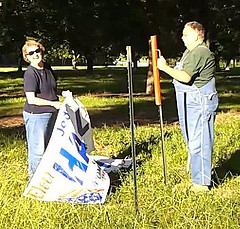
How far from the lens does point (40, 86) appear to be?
6121mm

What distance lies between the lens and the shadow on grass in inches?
263

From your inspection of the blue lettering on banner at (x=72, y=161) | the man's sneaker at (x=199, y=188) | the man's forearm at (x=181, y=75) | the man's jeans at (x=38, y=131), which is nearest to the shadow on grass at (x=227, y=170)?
the man's sneaker at (x=199, y=188)

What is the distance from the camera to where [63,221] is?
4.95 m

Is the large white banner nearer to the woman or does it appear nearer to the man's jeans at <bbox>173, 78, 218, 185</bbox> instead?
the woman

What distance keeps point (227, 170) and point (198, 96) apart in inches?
66.1

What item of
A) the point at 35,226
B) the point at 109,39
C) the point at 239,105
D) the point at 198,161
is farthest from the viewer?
the point at 109,39

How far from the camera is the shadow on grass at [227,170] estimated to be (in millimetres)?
6675

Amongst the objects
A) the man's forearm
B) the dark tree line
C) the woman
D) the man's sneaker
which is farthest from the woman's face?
the dark tree line

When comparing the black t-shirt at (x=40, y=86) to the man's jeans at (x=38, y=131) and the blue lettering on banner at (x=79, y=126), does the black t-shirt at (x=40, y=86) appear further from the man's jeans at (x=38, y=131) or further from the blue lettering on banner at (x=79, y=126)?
the blue lettering on banner at (x=79, y=126)

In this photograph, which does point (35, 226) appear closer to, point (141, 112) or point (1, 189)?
point (1, 189)

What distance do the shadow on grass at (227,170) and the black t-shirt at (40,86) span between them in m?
2.03

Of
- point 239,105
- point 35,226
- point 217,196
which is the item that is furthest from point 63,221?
point 239,105

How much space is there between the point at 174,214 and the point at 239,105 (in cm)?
1234

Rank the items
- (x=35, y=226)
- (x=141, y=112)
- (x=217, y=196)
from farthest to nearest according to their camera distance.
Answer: (x=141, y=112) → (x=217, y=196) → (x=35, y=226)
